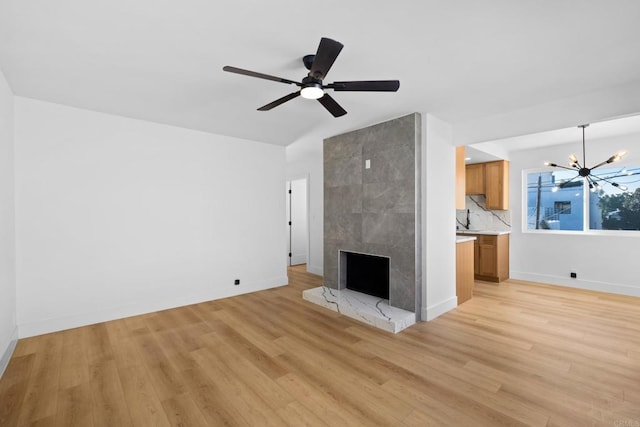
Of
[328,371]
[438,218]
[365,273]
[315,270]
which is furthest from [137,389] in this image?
[315,270]

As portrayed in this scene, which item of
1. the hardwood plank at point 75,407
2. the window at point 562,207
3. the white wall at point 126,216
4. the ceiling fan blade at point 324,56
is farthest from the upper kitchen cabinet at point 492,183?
the hardwood plank at point 75,407

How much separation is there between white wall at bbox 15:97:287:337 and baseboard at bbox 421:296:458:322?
2.65m

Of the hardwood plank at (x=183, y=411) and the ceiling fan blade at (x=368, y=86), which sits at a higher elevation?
the ceiling fan blade at (x=368, y=86)

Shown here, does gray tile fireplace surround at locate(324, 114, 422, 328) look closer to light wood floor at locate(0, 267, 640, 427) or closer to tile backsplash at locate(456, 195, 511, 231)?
light wood floor at locate(0, 267, 640, 427)

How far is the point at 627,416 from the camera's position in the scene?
183 centimetres

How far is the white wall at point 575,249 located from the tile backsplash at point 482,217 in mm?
170

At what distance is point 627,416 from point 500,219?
14.8ft

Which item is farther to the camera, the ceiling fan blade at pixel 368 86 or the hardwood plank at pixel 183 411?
the ceiling fan blade at pixel 368 86

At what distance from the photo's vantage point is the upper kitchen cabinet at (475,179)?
5.84 meters

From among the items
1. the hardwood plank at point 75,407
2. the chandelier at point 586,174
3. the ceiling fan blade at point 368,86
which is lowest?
the hardwood plank at point 75,407

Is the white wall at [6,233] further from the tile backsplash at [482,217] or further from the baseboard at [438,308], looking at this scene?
the tile backsplash at [482,217]

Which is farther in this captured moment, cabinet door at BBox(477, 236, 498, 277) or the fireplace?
cabinet door at BBox(477, 236, 498, 277)

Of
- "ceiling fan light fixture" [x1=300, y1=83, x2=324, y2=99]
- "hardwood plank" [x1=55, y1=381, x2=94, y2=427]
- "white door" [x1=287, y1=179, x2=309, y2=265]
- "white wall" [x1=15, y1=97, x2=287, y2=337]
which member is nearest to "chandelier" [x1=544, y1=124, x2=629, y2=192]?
"ceiling fan light fixture" [x1=300, y1=83, x2=324, y2=99]

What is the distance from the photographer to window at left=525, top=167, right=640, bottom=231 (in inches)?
180
